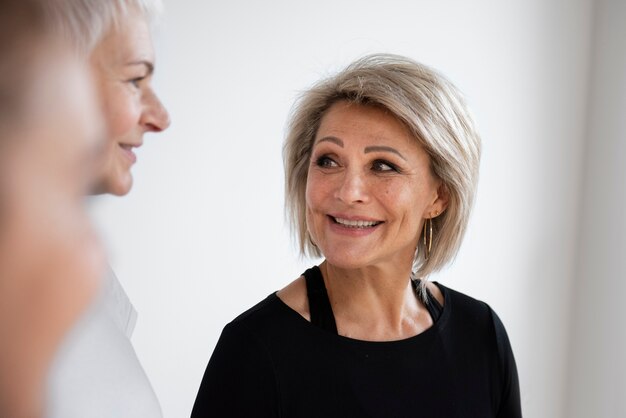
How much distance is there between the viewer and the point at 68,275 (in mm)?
286

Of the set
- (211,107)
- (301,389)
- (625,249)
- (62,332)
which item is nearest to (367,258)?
(301,389)

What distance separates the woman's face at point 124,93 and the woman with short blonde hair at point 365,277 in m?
0.74

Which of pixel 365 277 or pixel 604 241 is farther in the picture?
pixel 604 241

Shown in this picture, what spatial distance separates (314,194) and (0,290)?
0.94m

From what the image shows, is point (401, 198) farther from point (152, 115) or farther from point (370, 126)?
point (152, 115)

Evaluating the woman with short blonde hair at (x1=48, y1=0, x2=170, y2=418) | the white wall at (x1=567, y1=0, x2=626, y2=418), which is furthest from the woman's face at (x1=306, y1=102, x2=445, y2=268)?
the white wall at (x1=567, y1=0, x2=626, y2=418)

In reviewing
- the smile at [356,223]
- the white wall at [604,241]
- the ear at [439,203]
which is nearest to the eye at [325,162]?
the smile at [356,223]

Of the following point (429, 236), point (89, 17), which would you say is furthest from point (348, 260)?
point (89, 17)

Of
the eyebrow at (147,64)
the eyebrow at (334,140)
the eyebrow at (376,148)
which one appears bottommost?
the eyebrow at (147,64)

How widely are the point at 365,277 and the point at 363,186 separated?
185mm

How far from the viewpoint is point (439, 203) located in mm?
1325

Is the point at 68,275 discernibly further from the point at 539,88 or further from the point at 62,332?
the point at 539,88

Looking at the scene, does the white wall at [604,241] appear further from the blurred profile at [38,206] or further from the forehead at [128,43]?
the blurred profile at [38,206]

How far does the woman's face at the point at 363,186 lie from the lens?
46.4 inches
